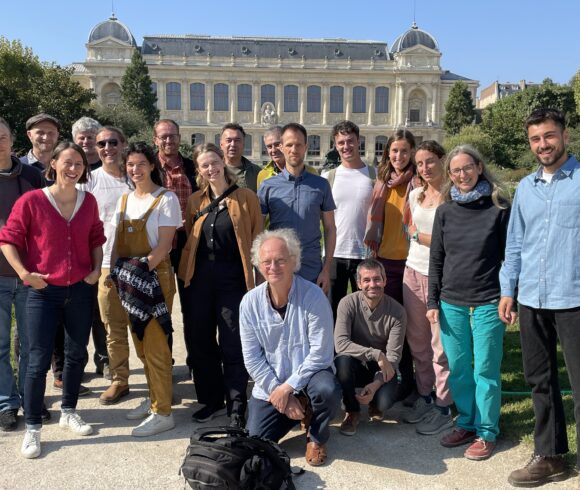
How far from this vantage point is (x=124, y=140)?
4.98 metres

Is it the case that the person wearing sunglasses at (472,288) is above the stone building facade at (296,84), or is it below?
below

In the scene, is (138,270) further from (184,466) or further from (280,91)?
(280,91)

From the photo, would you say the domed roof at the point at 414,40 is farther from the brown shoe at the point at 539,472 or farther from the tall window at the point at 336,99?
the brown shoe at the point at 539,472

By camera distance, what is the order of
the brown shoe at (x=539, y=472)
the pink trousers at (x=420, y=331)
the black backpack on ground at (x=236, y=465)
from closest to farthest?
the black backpack on ground at (x=236, y=465), the brown shoe at (x=539, y=472), the pink trousers at (x=420, y=331)

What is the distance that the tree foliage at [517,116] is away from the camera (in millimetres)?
35281

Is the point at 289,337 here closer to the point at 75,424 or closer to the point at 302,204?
the point at 302,204

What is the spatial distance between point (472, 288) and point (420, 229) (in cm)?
72

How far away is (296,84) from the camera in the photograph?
6969cm

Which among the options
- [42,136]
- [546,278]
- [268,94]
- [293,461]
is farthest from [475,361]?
[268,94]

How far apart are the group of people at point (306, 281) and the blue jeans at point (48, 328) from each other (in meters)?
0.01

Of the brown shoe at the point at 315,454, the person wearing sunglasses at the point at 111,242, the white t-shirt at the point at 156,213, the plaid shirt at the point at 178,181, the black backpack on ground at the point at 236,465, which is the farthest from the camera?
the plaid shirt at the point at 178,181

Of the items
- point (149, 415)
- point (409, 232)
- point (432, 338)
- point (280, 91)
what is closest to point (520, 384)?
point (432, 338)

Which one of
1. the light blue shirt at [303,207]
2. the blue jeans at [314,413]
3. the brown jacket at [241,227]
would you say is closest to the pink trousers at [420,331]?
the light blue shirt at [303,207]

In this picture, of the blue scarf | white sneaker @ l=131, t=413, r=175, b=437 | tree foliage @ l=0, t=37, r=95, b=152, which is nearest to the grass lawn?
the blue scarf
